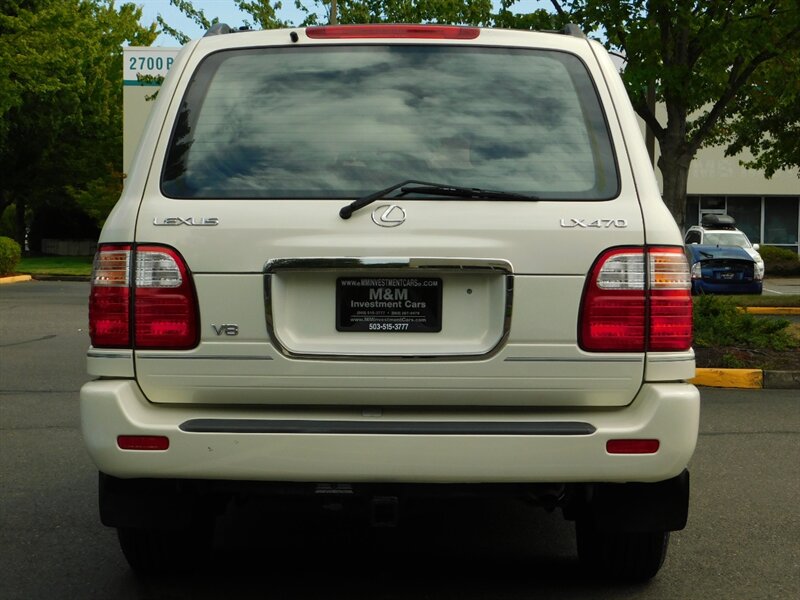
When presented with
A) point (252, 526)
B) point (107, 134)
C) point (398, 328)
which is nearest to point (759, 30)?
point (252, 526)

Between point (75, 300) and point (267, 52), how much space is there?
63.2ft

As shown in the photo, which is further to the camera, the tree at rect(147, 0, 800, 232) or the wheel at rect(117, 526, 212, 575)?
the tree at rect(147, 0, 800, 232)

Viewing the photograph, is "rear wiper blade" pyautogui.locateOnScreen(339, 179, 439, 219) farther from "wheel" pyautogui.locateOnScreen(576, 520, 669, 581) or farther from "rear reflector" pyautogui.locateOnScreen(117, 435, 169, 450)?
"wheel" pyautogui.locateOnScreen(576, 520, 669, 581)

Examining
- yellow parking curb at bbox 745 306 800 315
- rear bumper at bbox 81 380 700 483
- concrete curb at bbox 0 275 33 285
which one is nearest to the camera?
rear bumper at bbox 81 380 700 483

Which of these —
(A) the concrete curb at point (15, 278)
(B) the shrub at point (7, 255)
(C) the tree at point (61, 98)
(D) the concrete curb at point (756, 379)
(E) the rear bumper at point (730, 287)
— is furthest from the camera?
(B) the shrub at point (7, 255)

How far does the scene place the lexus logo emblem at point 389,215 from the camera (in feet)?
12.6

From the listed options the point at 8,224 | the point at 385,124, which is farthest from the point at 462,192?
the point at 8,224

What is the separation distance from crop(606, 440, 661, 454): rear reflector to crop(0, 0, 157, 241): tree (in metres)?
26.1

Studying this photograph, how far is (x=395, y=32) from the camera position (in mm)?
4332

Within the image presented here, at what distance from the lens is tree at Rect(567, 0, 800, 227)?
13219 mm

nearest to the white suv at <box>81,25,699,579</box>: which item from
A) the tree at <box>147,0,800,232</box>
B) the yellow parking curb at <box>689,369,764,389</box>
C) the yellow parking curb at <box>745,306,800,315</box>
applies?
the yellow parking curb at <box>689,369,764,389</box>

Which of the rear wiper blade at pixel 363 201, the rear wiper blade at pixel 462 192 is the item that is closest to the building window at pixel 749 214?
the rear wiper blade at pixel 462 192

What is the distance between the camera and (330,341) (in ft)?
12.6

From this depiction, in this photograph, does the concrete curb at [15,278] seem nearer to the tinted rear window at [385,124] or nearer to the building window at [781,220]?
the tinted rear window at [385,124]
